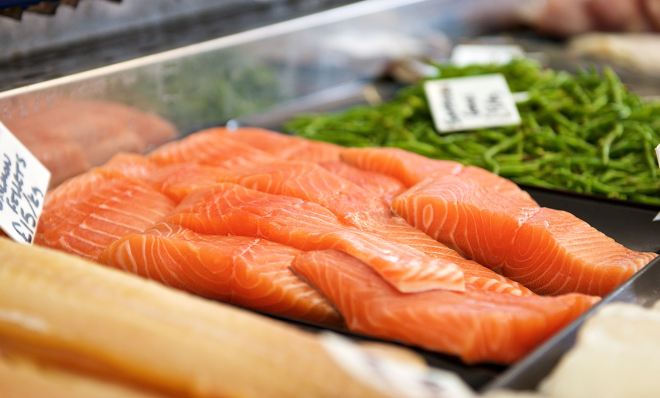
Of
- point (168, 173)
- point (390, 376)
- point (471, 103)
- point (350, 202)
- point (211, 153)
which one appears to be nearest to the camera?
point (390, 376)

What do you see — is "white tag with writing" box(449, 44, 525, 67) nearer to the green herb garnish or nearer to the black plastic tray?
the green herb garnish

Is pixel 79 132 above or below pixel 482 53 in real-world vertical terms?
below

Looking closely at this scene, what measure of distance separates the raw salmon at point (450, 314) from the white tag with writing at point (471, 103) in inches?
74.7

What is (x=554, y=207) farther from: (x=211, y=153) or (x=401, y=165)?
(x=211, y=153)

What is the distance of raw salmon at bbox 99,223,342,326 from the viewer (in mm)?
1917

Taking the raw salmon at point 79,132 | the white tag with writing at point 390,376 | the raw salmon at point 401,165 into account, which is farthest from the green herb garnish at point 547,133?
the white tag with writing at point 390,376

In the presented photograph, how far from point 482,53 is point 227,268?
3725 mm

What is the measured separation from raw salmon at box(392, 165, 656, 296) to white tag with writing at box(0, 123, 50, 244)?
60.5 inches

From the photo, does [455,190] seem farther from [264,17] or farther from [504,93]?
[264,17]

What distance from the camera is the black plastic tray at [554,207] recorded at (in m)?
1.48

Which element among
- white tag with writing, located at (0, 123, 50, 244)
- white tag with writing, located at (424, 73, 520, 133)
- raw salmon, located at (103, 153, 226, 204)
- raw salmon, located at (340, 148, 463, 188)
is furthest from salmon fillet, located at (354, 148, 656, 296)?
white tag with writing, located at (0, 123, 50, 244)

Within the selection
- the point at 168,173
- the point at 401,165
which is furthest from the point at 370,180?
the point at 168,173

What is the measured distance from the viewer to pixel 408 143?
10.9 ft

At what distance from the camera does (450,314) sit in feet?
5.48
